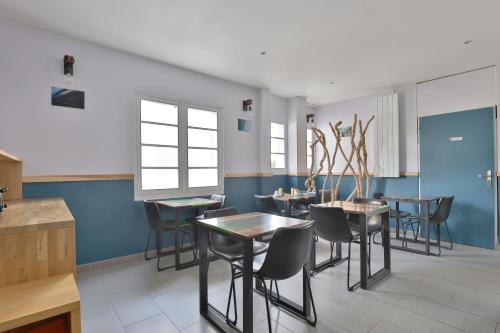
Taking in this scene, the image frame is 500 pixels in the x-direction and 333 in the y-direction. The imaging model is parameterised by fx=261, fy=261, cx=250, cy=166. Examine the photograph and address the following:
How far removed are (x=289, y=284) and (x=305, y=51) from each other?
294cm

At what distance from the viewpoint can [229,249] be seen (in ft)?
7.81

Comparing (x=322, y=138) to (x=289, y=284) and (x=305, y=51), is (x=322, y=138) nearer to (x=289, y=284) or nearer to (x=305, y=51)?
(x=305, y=51)

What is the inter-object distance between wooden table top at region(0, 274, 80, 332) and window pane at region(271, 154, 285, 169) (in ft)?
15.4

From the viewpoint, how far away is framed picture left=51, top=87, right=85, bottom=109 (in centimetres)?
309

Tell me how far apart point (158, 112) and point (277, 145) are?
2748 millimetres

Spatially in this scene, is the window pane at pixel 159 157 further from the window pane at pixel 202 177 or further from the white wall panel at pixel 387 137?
the white wall panel at pixel 387 137

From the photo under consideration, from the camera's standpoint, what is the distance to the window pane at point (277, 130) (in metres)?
5.73

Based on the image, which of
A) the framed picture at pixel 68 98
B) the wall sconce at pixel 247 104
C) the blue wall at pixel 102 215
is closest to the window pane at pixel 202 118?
the wall sconce at pixel 247 104

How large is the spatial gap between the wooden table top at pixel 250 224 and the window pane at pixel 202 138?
2.21 m

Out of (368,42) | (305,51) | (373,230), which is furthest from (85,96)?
(373,230)

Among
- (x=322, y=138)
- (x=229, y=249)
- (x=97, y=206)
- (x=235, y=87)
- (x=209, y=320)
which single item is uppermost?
(x=235, y=87)

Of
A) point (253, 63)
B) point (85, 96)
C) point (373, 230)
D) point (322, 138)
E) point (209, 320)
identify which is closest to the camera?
point (209, 320)

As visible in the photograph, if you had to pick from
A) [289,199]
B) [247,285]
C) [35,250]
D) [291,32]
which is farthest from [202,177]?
[35,250]

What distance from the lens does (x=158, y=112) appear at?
12.9 ft
